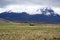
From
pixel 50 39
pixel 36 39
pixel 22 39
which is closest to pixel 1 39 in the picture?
pixel 22 39

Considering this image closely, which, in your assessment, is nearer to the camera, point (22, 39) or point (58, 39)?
point (22, 39)

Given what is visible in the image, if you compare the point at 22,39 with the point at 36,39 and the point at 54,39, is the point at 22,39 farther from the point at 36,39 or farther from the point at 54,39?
the point at 54,39

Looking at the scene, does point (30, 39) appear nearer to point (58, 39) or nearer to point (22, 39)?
point (22, 39)

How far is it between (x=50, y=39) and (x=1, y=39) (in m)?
5.99

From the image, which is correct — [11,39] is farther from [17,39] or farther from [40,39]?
[40,39]

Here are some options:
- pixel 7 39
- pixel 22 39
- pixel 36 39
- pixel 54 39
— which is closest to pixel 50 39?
pixel 54 39

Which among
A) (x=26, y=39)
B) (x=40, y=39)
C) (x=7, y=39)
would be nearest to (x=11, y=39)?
(x=7, y=39)

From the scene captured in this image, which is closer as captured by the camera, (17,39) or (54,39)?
(17,39)

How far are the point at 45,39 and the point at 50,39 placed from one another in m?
0.76

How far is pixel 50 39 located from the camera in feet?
72.3

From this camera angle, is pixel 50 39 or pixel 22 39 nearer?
pixel 22 39

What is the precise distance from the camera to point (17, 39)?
20828 mm

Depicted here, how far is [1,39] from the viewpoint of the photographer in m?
20.7

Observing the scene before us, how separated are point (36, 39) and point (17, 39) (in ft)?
7.35
